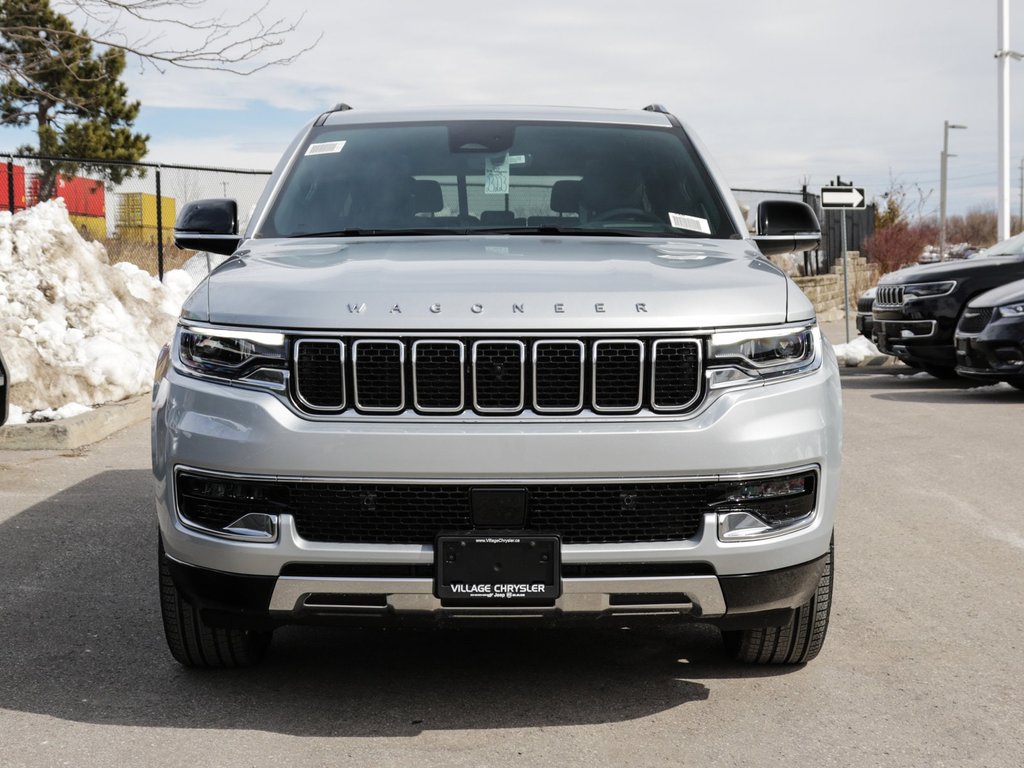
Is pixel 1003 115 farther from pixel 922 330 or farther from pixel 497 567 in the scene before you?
pixel 497 567

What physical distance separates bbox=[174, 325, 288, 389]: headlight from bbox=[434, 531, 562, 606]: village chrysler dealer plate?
26.9 inches

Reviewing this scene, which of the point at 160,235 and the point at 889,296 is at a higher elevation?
the point at 160,235

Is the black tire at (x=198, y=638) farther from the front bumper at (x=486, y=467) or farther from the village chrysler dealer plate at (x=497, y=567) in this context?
the village chrysler dealer plate at (x=497, y=567)

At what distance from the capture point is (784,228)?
5520 mm

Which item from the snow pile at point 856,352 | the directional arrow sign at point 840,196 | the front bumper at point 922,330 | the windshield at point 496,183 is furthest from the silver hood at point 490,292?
the directional arrow sign at point 840,196

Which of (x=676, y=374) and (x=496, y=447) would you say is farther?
(x=676, y=374)

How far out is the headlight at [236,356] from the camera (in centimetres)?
392

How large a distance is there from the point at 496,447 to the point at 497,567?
1.11 feet

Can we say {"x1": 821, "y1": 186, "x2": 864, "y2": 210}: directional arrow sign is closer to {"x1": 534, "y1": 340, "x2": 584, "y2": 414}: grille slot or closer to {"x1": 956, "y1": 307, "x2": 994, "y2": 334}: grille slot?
{"x1": 956, "y1": 307, "x2": 994, "y2": 334}: grille slot

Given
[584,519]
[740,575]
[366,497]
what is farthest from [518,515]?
[740,575]

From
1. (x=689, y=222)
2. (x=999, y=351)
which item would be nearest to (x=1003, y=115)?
(x=999, y=351)

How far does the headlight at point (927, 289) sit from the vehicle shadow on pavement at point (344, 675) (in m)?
11.0

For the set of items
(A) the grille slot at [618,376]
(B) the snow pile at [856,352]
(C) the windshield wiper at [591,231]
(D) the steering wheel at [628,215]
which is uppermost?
(D) the steering wheel at [628,215]

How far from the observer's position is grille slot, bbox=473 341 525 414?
12.7 ft
